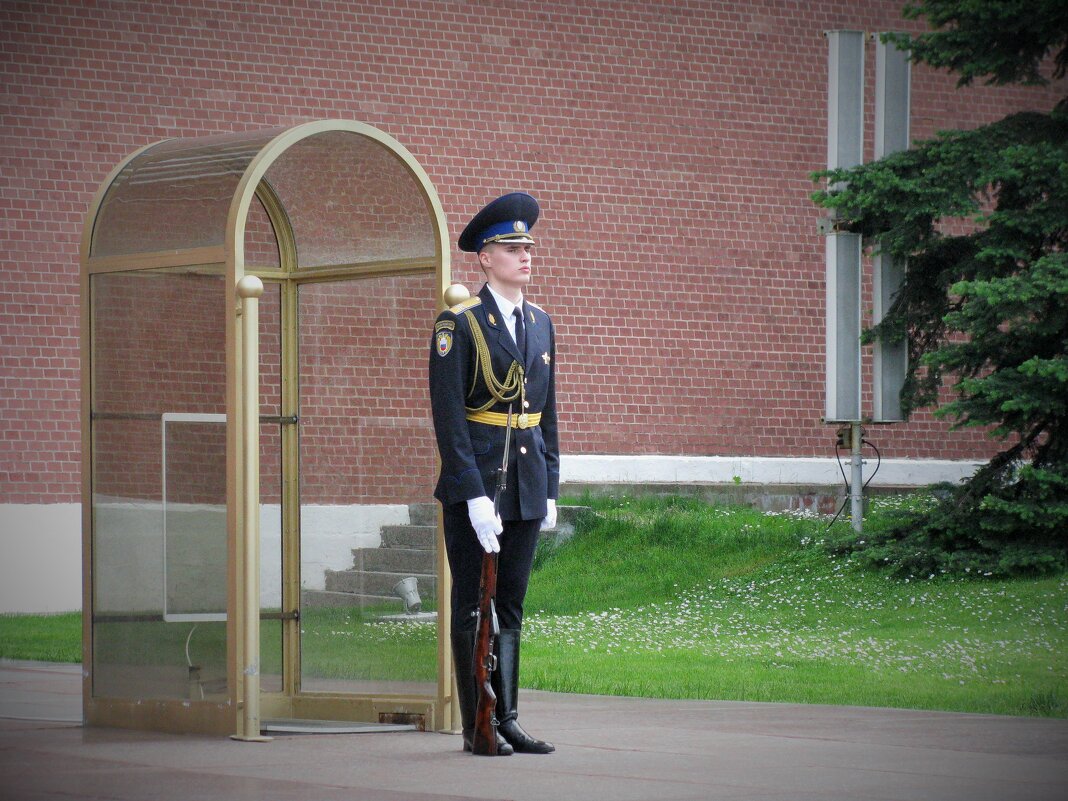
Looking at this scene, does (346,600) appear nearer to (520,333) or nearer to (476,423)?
(476,423)

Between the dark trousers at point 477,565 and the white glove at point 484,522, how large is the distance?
0.18 metres

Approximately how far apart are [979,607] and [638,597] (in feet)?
9.93

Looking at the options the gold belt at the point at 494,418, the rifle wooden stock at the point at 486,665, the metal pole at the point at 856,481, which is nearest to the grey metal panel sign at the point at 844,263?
the metal pole at the point at 856,481

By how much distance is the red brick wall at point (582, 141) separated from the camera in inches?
567

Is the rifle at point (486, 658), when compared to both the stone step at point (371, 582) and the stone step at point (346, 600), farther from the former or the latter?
the stone step at point (346, 600)

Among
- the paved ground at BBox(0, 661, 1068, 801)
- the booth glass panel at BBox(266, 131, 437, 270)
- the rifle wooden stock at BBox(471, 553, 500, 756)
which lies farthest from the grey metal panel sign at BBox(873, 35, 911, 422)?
the rifle wooden stock at BBox(471, 553, 500, 756)

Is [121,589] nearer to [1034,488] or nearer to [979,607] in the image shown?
[979,607]

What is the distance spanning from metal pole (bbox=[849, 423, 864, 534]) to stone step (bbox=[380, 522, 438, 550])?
7352 millimetres

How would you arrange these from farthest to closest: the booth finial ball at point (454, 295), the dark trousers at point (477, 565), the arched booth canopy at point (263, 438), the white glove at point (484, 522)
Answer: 1. the booth finial ball at point (454, 295)
2. the arched booth canopy at point (263, 438)
3. the dark trousers at point (477, 565)
4. the white glove at point (484, 522)

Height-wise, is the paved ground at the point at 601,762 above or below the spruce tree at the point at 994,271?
below

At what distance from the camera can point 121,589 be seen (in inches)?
244

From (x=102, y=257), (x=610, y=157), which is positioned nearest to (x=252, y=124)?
(x=610, y=157)

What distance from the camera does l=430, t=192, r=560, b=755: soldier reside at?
5.44 meters

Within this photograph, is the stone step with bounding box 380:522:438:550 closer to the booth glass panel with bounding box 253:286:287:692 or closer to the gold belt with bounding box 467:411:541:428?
the booth glass panel with bounding box 253:286:287:692
